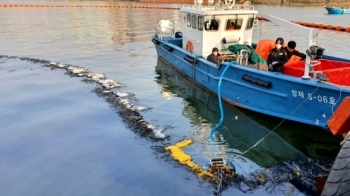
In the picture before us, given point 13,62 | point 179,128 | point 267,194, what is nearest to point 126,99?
point 179,128

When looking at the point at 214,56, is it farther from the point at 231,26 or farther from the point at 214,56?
the point at 231,26

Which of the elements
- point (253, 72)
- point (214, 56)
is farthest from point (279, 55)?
point (214, 56)

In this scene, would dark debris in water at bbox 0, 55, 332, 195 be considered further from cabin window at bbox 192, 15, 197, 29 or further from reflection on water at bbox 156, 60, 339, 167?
cabin window at bbox 192, 15, 197, 29

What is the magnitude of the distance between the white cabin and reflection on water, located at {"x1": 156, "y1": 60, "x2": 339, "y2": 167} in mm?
1950

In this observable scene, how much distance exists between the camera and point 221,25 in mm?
11562

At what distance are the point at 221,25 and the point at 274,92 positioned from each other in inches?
156

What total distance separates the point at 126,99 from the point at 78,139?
322 centimetres

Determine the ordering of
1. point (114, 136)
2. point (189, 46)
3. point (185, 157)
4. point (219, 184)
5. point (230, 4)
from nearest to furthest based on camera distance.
Result: 1. point (219, 184)
2. point (185, 157)
3. point (114, 136)
4. point (230, 4)
5. point (189, 46)

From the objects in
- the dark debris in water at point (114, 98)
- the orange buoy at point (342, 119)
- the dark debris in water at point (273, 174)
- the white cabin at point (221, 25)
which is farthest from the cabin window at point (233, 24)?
the orange buoy at point (342, 119)

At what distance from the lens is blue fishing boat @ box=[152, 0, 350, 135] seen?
24.6 feet

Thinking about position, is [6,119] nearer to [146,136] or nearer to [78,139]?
[78,139]

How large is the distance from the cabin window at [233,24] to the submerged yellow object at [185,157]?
5.33 meters

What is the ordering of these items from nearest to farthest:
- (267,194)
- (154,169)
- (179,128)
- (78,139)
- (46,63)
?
(267,194)
(154,169)
(78,139)
(179,128)
(46,63)

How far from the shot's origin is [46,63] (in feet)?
54.2
